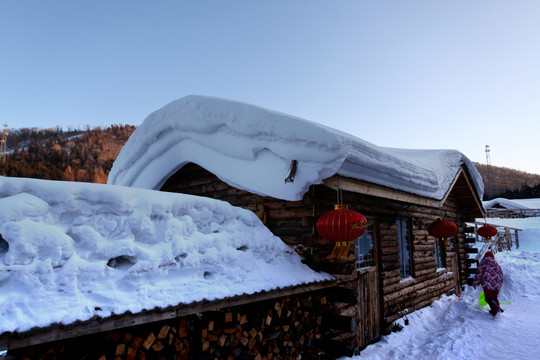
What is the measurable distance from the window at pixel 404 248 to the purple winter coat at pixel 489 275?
179cm

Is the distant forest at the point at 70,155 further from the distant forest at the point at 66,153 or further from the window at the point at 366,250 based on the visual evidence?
the window at the point at 366,250

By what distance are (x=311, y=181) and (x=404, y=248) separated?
493 cm

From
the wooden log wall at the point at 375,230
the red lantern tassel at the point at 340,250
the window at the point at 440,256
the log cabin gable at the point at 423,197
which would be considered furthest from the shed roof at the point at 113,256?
the window at the point at 440,256

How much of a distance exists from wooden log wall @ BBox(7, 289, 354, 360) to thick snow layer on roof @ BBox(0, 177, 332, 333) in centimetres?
30

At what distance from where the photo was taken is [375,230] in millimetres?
7324

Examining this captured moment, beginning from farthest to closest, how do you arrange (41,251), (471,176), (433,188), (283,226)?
(471,176), (433,188), (283,226), (41,251)

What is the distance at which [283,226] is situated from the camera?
601 cm

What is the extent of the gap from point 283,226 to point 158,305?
3.22m

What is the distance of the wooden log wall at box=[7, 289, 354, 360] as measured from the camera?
112 inches

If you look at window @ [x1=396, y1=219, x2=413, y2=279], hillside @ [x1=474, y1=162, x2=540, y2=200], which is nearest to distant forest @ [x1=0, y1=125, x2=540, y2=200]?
hillside @ [x1=474, y1=162, x2=540, y2=200]

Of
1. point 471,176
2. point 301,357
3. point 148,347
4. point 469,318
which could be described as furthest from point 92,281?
point 471,176

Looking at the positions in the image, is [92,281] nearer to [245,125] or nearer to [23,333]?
[23,333]

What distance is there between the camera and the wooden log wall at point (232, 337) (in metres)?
2.84

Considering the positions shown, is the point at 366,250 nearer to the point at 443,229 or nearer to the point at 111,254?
the point at 443,229
